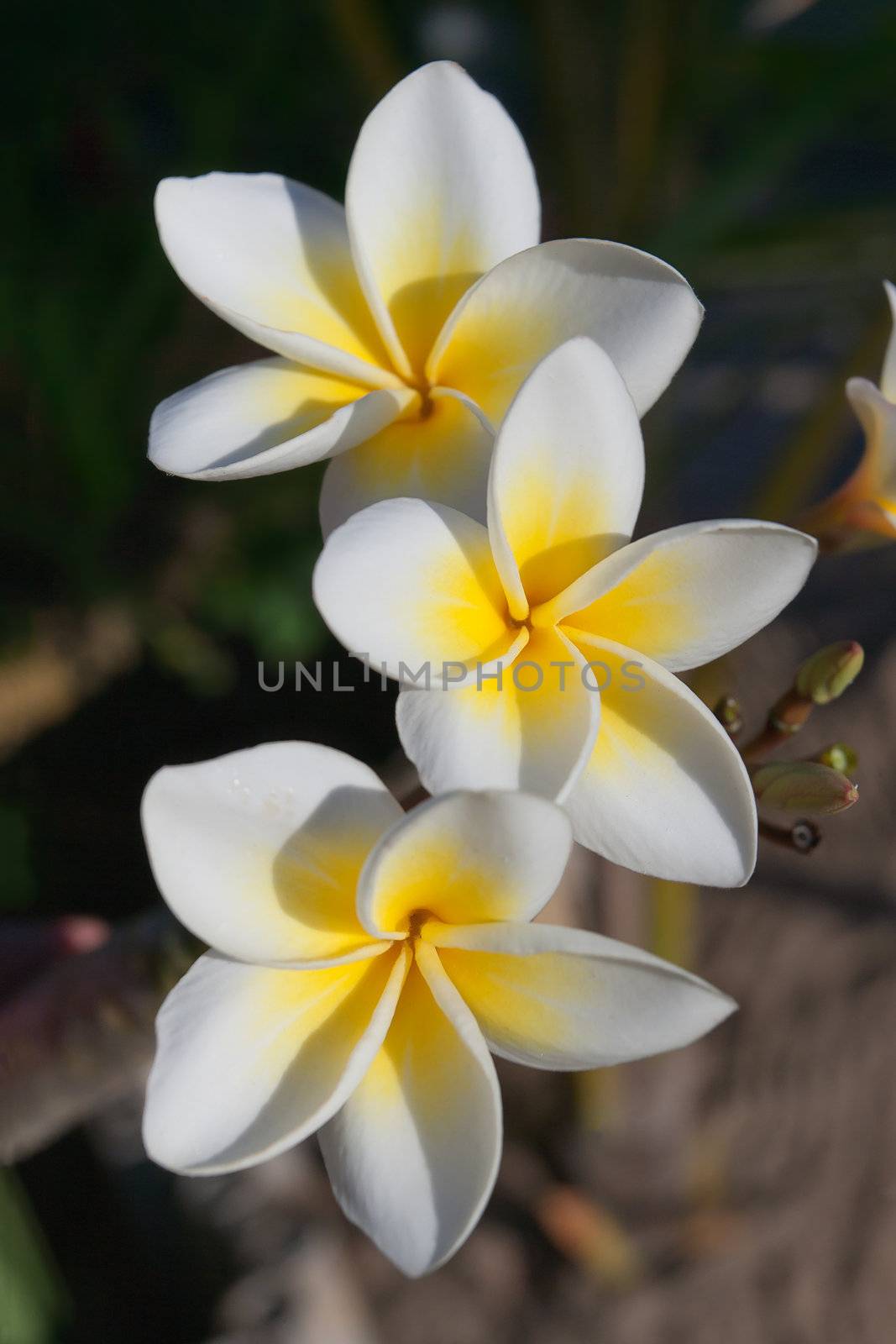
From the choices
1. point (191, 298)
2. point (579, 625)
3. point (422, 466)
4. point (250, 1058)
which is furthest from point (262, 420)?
point (191, 298)

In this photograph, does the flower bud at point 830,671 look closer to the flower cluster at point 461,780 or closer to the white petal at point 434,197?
the flower cluster at point 461,780

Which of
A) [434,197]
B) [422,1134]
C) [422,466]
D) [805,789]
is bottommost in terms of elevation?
[422,1134]

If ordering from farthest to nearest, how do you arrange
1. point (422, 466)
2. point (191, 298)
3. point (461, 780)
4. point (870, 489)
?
1. point (191, 298)
2. point (870, 489)
3. point (422, 466)
4. point (461, 780)

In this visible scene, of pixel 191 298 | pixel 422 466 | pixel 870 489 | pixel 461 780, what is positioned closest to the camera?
pixel 461 780

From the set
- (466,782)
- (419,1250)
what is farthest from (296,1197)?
(466,782)

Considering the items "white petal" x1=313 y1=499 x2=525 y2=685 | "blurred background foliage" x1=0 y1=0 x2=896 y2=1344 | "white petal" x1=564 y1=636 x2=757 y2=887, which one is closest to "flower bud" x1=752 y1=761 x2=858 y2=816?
"white petal" x1=564 y1=636 x2=757 y2=887

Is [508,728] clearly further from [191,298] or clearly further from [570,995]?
[191,298]

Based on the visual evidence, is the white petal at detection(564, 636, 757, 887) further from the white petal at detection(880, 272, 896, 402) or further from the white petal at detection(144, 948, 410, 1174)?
the white petal at detection(880, 272, 896, 402)
